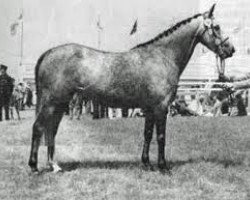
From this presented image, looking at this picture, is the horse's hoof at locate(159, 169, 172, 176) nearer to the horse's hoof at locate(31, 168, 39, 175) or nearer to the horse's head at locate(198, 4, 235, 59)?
the horse's hoof at locate(31, 168, 39, 175)

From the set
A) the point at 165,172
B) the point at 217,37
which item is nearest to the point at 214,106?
the point at 217,37

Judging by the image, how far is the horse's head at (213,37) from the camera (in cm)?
993

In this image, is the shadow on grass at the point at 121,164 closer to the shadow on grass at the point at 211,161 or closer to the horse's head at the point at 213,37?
the shadow on grass at the point at 211,161

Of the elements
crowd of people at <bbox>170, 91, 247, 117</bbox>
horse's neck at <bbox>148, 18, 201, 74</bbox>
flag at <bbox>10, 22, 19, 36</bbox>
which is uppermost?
flag at <bbox>10, 22, 19, 36</bbox>

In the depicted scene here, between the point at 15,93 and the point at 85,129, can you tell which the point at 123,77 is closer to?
the point at 85,129

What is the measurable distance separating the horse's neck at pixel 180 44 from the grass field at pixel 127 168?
2.08 meters

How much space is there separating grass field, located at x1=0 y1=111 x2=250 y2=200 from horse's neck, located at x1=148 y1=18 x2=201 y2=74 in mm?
2084

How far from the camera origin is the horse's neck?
9.82m

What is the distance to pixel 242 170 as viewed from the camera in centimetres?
981

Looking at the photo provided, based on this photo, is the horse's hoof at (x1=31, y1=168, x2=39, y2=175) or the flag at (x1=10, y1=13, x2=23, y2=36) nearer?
the horse's hoof at (x1=31, y1=168, x2=39, y2=175)

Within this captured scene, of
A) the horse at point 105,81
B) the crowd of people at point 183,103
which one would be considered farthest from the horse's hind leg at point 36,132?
the crowd of people at point 183,103

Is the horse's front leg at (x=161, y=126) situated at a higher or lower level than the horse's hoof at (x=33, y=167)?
higher

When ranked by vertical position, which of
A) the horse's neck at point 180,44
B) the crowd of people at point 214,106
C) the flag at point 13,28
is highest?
the flag at point 13,28

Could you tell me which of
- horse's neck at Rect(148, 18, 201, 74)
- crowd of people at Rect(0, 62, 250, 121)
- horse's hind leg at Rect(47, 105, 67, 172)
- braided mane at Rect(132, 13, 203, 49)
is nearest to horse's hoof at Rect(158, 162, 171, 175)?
horse's neck at Rect(148, 18, 201, 74)
